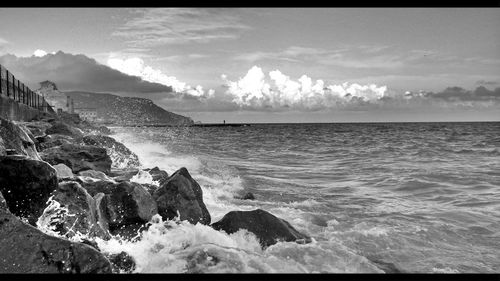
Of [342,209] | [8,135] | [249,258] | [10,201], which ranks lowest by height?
[342,209]

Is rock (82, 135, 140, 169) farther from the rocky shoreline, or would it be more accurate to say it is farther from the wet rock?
the wet rock

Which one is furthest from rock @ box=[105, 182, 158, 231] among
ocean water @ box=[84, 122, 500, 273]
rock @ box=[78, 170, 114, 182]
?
rock @ box=[78, 170, 114, 182]

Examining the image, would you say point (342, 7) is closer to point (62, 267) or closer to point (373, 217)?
point (62, 267)

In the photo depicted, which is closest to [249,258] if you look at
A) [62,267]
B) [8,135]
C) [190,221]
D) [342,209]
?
[62,267]

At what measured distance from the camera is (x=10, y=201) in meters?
5.55

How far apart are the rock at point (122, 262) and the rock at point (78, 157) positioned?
5.78m

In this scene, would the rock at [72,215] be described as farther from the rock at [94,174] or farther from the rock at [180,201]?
the rock at [94,174]

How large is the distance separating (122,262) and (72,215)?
1.16 meters

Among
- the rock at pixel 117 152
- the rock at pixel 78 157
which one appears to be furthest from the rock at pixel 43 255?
the rock at pixel 117 152

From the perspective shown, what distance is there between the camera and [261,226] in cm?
672

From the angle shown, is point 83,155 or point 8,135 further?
point 83,155

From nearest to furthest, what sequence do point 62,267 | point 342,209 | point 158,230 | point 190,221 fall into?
point 62,267
point 158,230
point 190,221
point 342,209

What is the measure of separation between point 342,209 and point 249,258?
6.63m

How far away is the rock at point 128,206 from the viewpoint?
22.1 feet
